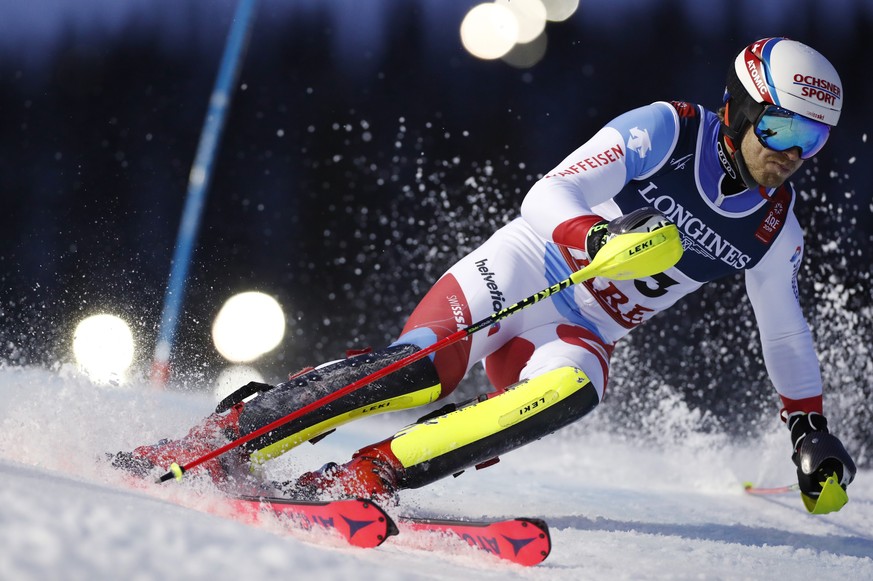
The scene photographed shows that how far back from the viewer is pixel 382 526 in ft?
5.19

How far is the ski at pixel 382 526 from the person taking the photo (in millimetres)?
1599

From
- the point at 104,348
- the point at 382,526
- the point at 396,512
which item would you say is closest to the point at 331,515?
the point at 382,526

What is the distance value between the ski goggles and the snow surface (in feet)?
3.51

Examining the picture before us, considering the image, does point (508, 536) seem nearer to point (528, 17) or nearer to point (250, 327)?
point (250, 327)

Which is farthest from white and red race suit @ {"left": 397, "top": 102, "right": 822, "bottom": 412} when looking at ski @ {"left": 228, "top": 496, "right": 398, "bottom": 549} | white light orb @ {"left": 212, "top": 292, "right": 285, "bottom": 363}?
white light orb @ {"left": 212, "top": 292, "right": 285, "bottom": 363}

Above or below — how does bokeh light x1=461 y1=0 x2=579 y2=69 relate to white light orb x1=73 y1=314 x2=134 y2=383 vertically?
above

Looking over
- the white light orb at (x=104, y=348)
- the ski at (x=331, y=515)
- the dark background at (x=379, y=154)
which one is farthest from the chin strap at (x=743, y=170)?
the dark background at (x=379, y=154)

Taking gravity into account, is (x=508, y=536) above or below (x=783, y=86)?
below

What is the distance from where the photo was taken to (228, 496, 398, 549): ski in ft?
5.21

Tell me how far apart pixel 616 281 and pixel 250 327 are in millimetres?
5440

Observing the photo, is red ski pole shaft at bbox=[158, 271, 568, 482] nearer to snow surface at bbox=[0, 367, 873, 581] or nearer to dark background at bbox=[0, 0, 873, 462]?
snow surface at bbox=[0, 367, 873, 581]

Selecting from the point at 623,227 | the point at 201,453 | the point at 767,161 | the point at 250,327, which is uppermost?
the point at 250,327

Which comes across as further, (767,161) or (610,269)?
(767,161)

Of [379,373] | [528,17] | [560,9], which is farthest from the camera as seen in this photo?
[528,17]
